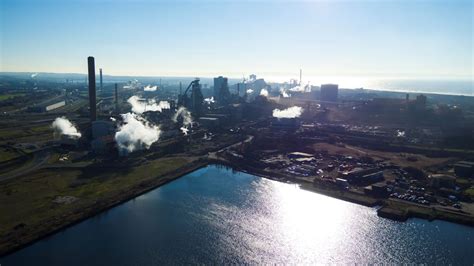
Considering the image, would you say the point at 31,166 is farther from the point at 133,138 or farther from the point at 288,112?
the point at 288,112

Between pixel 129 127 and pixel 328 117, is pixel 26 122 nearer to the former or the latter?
pixel 129 127

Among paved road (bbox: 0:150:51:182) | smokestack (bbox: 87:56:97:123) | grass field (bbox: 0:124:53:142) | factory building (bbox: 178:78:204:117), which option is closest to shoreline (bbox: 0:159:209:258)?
paved road (bbox: 0:150:51:182)

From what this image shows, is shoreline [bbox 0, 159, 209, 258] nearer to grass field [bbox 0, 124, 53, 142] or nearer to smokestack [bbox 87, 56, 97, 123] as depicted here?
smokestack [bbox 87, 56, 97, 123]

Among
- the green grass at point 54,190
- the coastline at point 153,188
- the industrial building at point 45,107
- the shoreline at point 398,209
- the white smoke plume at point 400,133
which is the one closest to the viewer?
the coastline at point 153,188

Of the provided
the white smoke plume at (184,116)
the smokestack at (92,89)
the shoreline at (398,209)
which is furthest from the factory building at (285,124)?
the shoreline at (398,209)

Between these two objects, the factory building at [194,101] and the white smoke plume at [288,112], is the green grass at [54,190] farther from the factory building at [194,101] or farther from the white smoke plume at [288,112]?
the white smoke plume at [288,112]
